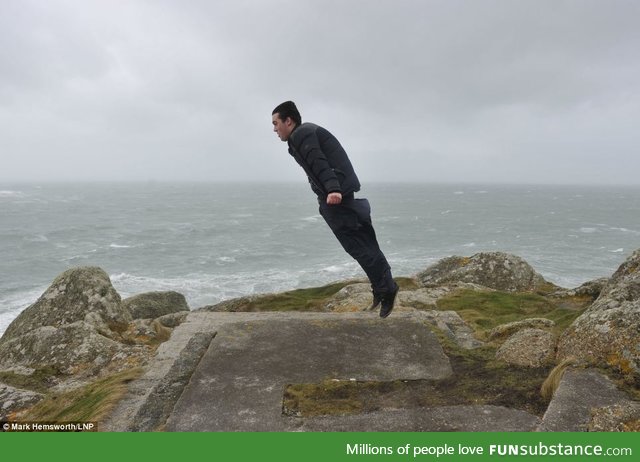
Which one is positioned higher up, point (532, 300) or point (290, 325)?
point (290, 325)

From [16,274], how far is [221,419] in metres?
50.9

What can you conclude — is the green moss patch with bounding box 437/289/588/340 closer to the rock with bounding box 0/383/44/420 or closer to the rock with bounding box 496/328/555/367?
the rock with bounding box 496/328/555/367

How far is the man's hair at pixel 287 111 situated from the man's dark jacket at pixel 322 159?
14cm

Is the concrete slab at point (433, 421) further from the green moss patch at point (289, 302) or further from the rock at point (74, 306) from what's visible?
the rock at point (74, 306)

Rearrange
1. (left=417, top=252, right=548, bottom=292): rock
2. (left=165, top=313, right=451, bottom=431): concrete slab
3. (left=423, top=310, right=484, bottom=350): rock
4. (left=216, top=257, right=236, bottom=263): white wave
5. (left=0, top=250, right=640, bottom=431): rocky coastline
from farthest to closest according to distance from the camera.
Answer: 1. (left=216, top=257, right=236, bottom=263): white wave
2. (left=417, top=252, right=548, bottom=292): rock
3. (left=423, top=310, right=484, bottom=350): rock
4. (left=165, top=313, right=451, bottom=431): concrete slab
5. (left=0, top=250, right=640, bottom=431): rocky coastline

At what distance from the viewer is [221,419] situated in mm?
3869

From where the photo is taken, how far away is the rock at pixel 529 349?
4.86 meters

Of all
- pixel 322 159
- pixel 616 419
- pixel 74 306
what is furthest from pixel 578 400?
pixel 74 306

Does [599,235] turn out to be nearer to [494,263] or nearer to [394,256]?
[394,256]

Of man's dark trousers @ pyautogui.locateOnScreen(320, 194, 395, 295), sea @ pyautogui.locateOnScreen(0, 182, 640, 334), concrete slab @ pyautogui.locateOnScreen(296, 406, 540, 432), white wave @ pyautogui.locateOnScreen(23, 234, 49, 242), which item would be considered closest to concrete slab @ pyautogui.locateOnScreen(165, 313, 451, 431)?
concrete slab @ pyautogui.locateOnScreen(296, 406, 540, 432)

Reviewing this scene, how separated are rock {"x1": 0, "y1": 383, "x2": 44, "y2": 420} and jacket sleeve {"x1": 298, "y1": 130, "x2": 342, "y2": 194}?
4.71 meters

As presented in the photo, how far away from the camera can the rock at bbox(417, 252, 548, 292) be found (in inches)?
620

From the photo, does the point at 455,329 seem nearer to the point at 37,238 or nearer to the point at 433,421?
the point at 433,421

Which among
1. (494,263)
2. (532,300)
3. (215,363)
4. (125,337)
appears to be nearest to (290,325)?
(215,363)
